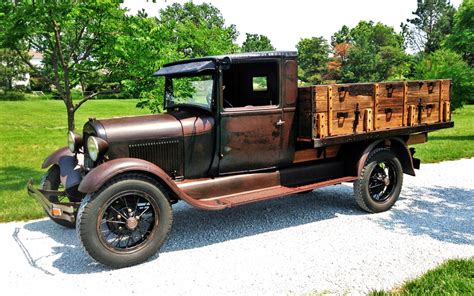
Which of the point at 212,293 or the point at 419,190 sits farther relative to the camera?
the point at 419,190

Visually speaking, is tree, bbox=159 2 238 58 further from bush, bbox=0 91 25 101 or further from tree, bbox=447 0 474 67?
bush, bbox=0 91 25 101

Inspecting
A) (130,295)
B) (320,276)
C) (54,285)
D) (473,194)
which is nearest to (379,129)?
(473,194)

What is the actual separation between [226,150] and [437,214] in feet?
9.96

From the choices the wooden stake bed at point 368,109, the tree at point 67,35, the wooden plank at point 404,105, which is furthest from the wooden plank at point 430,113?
the tree at point 67,35

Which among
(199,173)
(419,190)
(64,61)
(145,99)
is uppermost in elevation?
(64,61)

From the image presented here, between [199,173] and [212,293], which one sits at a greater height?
[199,173]

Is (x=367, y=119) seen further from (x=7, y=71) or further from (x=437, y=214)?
(x=7, y=71)

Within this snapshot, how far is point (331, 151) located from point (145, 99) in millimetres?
3146

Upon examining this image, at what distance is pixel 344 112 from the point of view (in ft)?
18.1

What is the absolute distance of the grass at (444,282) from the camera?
3.41 metres

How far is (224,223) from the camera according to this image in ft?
18.3

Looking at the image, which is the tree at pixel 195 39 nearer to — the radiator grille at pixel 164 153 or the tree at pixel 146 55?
the tree at pixel 146 55

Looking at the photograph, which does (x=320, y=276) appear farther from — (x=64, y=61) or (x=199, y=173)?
(x=64, y=61)

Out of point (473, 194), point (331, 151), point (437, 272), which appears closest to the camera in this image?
point (437, 272)
